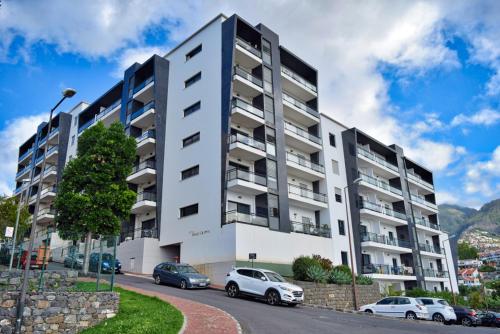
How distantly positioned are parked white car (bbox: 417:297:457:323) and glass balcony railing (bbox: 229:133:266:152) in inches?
619

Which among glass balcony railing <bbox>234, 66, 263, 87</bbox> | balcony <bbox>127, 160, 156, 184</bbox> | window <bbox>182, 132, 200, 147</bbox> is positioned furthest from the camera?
balcony <bbox>127, 160, 156, 184</bbox>

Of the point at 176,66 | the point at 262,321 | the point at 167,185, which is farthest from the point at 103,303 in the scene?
the point at 176,66

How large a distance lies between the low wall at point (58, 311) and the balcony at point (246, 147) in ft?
59.2

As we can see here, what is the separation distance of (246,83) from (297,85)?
7801 millimetres

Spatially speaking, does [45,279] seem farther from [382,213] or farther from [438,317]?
[382,213]

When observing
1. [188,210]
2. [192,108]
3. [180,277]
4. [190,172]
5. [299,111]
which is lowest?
[180,277]

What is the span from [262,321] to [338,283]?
14566 millimetres

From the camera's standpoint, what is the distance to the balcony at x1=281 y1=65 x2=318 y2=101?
3831 centimetres

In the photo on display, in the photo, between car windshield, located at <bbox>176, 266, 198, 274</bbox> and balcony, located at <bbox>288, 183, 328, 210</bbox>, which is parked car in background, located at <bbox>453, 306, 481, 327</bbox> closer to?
balcony, located at <bbox>288, 183, 328, 210</bbox>

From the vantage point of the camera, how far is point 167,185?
115ft

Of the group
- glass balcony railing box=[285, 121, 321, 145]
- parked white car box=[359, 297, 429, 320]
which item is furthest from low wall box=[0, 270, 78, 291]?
glass balcony railing box=[285, 121, 321, 145]

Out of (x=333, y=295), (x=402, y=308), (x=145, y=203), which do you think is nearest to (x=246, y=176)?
(x=145, y=203)

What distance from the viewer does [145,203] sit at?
34250 millimetres

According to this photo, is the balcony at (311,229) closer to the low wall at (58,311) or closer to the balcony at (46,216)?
the low wall at (58,311)
